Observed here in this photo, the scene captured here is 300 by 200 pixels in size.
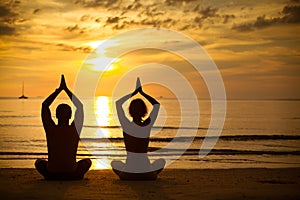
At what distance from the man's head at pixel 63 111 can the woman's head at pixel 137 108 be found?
4.18ft

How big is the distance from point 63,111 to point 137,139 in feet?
5.49

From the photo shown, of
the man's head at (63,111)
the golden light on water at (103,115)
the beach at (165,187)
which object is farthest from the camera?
the golden light on water at (103,115)

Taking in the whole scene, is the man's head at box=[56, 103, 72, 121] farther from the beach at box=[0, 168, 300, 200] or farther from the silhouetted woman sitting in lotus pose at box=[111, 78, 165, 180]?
the beach at box=[0, 168, 300, 200]

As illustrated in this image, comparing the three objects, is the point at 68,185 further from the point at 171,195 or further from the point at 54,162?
the point at 171,195

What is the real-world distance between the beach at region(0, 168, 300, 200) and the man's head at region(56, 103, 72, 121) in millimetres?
1336

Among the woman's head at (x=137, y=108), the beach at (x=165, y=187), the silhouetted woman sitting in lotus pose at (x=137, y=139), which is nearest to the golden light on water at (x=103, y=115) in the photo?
the beach at (x=165, y=187)

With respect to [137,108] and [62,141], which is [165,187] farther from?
[62,141]

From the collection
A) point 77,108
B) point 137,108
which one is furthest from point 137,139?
point 77,108

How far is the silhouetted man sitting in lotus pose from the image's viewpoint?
880 centimetres

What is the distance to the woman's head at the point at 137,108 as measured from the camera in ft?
29.8

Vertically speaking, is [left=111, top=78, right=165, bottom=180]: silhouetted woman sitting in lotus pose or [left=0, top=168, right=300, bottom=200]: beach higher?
[left=111, top=78, right=165, bottom=180]: silhouetted woman sitting in lotus pose

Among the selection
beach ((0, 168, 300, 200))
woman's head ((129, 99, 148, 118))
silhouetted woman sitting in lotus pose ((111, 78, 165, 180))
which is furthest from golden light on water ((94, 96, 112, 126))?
woman's head ((129, 99, 148, 118))

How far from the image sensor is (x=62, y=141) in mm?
9031

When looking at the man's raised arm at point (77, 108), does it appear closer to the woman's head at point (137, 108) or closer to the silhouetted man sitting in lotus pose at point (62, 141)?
the silhouetted man sitting in lotus pose at point (62, 141)
